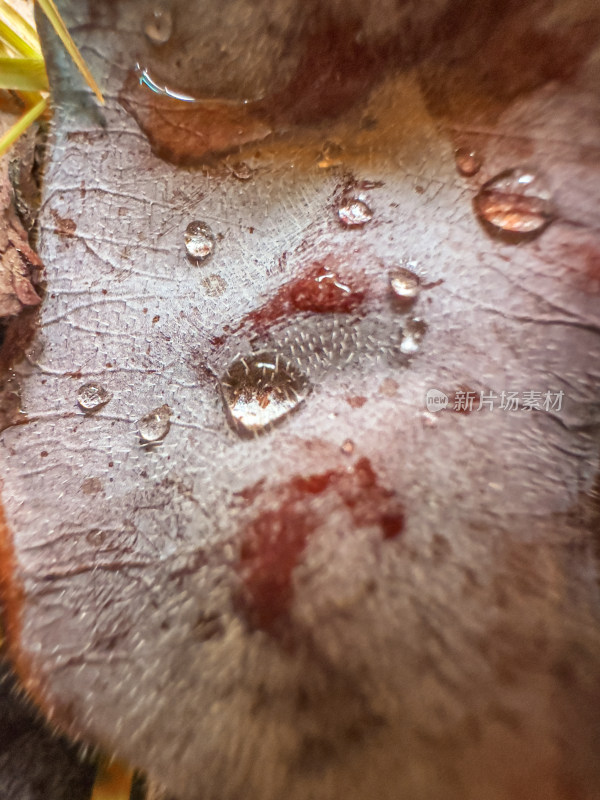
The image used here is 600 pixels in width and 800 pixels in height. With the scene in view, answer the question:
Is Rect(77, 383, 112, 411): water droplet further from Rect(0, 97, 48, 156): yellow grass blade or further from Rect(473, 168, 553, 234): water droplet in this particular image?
Rect(473, 168, 553, 234): water droplet

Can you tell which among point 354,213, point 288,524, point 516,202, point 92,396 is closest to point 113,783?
point 288,524

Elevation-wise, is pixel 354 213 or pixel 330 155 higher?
pixel 330 155

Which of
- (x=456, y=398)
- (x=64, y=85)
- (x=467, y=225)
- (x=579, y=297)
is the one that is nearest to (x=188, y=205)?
(x=64, y=85)

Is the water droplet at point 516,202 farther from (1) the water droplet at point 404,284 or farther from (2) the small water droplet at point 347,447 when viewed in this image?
(2) the small water droplet at point 347,447

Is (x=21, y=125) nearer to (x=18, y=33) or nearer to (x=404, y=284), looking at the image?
(x=18, y=33)

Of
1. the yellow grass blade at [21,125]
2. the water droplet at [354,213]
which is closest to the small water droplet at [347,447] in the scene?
the water droplet at [354,213]

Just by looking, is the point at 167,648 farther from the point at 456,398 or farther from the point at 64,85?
the point at 64,85

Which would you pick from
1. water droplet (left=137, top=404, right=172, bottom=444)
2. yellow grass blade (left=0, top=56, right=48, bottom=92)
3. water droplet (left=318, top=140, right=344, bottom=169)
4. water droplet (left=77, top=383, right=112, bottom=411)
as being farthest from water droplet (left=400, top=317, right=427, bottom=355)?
yellow grass blade (left=0, top=56, right=48, bottom=92)
